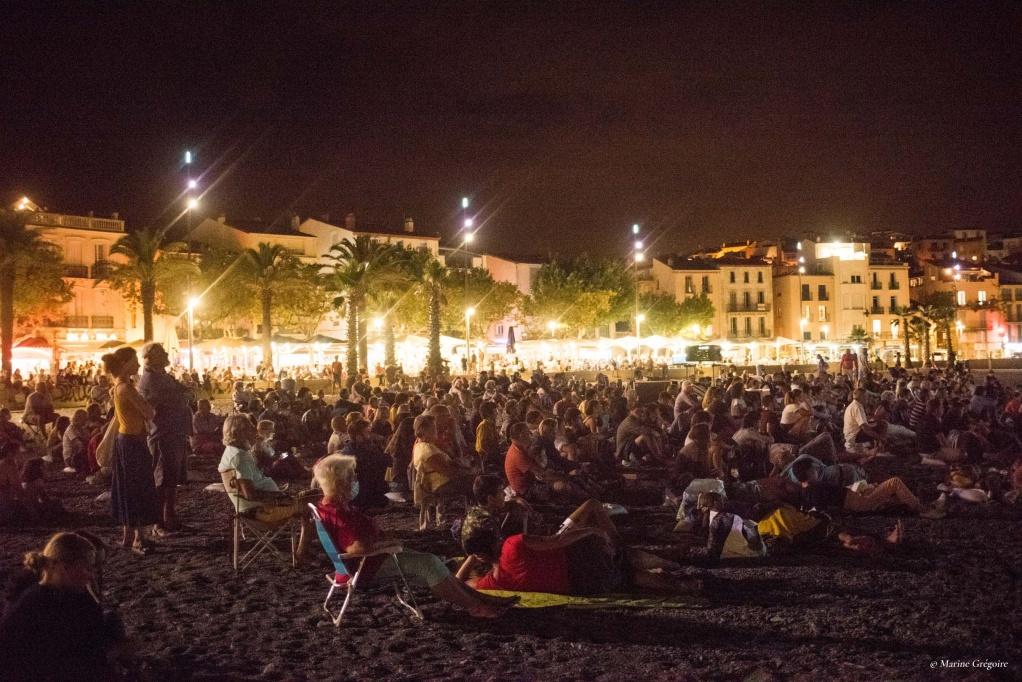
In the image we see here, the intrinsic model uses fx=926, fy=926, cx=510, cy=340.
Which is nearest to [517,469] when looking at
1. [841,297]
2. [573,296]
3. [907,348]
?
[907,348]

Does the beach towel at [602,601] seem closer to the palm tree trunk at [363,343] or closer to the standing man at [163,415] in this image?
the standing man at [163,415]

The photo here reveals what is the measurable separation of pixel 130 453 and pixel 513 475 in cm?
365

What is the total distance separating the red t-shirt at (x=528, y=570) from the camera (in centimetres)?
687

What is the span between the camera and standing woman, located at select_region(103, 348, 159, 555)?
26.1 ft

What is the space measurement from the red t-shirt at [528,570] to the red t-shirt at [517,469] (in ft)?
8.34

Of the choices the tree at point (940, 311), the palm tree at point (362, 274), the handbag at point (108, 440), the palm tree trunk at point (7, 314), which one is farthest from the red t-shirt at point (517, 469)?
the tree at point (940, 311)

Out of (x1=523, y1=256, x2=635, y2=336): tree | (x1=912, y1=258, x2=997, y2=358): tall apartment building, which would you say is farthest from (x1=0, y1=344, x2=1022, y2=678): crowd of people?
(x1=912, y1=258, x2=997, y2=358): tall apartment building

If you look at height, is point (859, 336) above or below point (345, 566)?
above

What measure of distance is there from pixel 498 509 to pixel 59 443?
10892mm

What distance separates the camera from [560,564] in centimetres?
692

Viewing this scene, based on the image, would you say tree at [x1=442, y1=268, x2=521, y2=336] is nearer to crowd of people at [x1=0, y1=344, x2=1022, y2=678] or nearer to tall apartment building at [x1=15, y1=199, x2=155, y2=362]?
tall apartment building at [x1=15, y1=199, x2=155, y2=362]

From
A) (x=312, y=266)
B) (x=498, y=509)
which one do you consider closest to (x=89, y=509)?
(x=498, y=509)

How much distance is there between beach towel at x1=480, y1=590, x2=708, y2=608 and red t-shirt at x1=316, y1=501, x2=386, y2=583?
0.96 meters

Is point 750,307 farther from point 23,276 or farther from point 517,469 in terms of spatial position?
point 517,469
